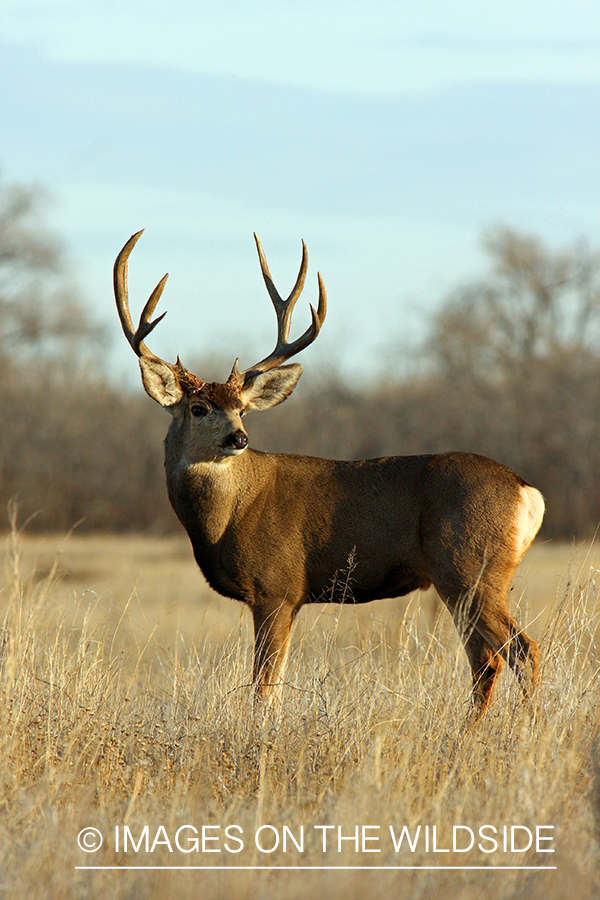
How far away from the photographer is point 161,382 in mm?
6930

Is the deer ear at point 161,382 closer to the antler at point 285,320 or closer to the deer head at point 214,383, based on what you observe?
the deer head at point 214,383

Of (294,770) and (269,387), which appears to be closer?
(294,770)

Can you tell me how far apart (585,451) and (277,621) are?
70.0 ft

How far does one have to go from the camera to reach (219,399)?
6887 mm

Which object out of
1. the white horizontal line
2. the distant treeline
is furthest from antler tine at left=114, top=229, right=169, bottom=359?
the distant treeline

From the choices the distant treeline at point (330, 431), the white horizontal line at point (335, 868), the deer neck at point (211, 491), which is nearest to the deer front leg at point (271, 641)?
the deer neck at point (211, 491)

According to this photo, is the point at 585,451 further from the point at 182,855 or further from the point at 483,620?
the point at 182,855

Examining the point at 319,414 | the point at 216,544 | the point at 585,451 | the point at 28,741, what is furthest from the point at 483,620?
the point at 319,414

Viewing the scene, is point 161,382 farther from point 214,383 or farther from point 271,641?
point 271,641

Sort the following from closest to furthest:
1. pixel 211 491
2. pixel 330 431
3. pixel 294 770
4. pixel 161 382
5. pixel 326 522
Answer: pixel 294 770 < pixel 326 522 < pixel 211 491 < pixel 161 382 < pixel 330 431

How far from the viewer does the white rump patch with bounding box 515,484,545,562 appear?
6445 mm

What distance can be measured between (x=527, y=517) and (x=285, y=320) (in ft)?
7.18

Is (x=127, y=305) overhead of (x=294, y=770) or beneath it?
overhead

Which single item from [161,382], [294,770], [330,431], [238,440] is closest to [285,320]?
[161,382]
